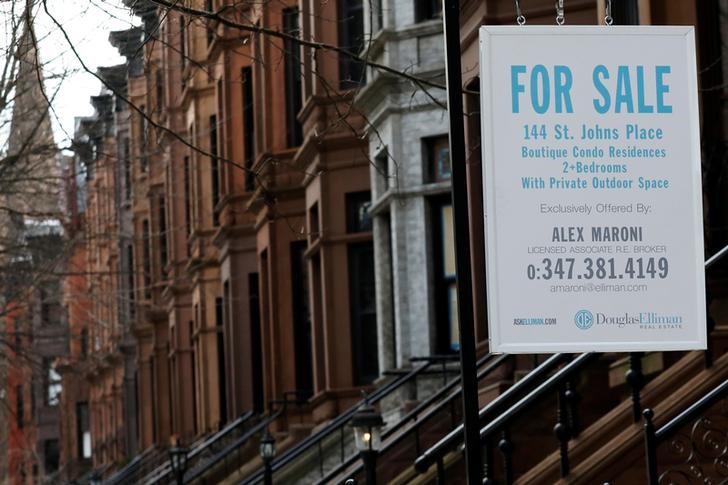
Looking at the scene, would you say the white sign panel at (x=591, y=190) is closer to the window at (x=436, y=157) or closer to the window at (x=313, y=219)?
the window at (x=436, y=157)

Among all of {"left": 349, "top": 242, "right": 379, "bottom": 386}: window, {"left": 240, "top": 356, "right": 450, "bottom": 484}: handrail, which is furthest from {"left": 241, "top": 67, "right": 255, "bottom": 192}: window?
{"left": 240, "top": 356, "right": 450, "bottom": 484}: handrail

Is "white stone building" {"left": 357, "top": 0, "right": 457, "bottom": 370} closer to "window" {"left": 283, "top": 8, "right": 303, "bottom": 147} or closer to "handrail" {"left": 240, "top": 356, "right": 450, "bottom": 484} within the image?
"handrail" {"left": 240, "top": 356, "right": 450, "bottom": 484}

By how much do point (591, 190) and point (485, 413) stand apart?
256 inches

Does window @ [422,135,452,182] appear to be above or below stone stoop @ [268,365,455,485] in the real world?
above

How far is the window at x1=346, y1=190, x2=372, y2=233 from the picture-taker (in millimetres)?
25047

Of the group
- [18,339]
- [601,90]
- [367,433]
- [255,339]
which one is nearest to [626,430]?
[367,433]

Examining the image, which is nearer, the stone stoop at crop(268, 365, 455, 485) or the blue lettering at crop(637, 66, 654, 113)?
the blue lettering at crop(637, 66, 654, 113)

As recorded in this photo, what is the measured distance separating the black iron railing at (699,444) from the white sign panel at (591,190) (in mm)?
3007

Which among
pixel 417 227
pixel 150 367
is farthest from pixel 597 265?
pixel 150 367

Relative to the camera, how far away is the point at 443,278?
21484mm

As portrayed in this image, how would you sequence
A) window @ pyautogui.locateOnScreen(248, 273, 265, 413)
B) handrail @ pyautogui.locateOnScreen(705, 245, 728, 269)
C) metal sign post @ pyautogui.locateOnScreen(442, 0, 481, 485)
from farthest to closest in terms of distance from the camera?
1. window @ pyautogui.locateOnScreen(248, 273, 265, 413)
2. handrail @ pyautogui.locateOnScreen(705, 245, 728, 269)
3. metal sign post @ pyautogui.locateOnScreen(442, 0, 481, 485)

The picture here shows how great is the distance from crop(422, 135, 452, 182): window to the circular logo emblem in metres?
13.4

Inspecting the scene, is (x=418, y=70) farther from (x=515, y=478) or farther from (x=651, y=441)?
(x=651, y=441)

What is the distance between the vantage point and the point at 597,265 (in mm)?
8195
